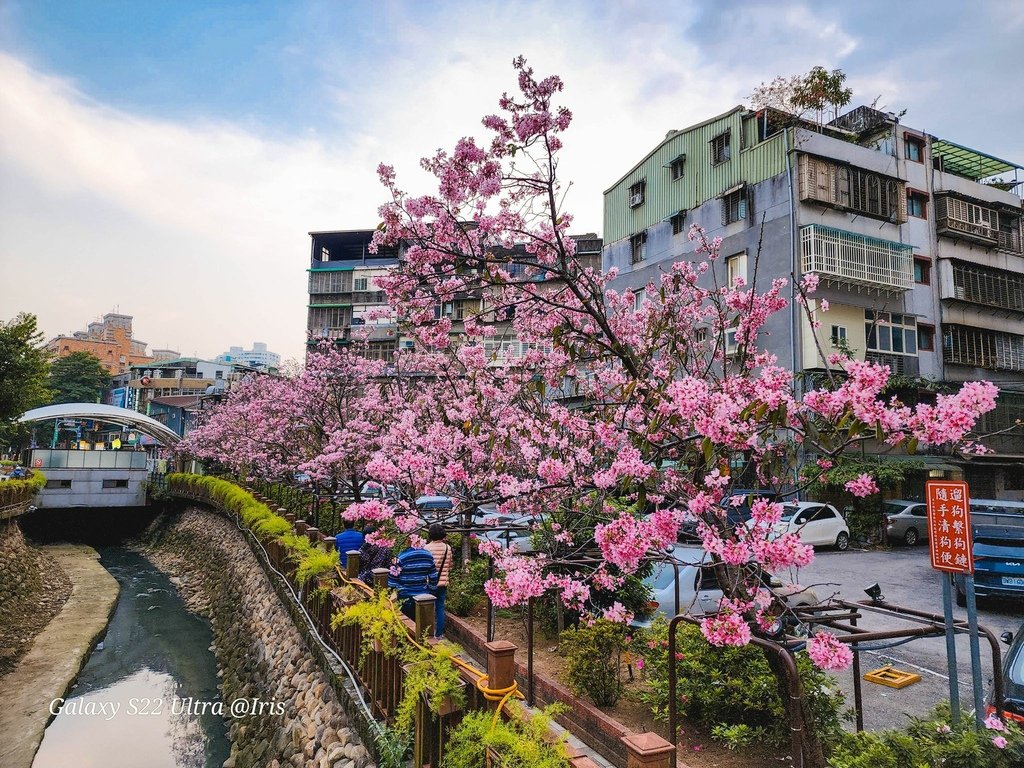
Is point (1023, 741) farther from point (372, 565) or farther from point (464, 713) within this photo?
point (372, 565)

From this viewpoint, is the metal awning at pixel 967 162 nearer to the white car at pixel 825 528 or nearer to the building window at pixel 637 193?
the building window at pixel 637 193

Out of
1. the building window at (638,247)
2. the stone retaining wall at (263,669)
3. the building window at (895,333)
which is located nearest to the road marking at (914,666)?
the stone retaining wall at (263,669)

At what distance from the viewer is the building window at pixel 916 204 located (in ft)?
80.2

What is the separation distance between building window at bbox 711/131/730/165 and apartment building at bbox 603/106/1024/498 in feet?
0.18

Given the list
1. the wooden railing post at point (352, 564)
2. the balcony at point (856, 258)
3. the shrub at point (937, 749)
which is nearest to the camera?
the shrub at point (937, 749)

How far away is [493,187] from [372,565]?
6054 mm

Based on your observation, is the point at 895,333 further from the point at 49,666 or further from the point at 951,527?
the point at 49,666

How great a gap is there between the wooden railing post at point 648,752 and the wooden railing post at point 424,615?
3051mm

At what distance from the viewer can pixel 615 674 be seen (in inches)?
243

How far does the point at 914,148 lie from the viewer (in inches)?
983

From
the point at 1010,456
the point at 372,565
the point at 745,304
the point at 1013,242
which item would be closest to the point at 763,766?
the point at 745,304

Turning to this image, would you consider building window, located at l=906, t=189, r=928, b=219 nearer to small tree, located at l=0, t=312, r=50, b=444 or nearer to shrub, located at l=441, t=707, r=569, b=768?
shrub, located at l=441, t=707, r=569, b=768

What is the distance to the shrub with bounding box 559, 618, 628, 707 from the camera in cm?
592

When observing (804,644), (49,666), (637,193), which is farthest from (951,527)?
(637,193)
